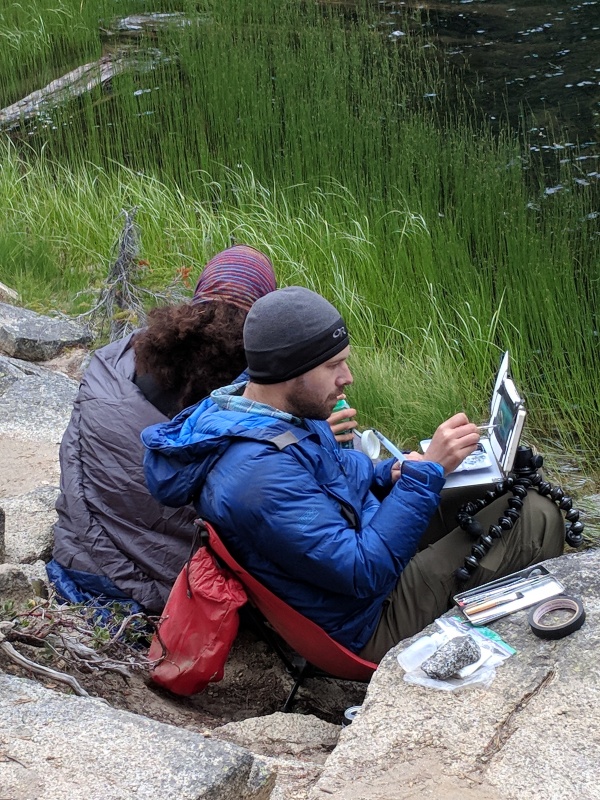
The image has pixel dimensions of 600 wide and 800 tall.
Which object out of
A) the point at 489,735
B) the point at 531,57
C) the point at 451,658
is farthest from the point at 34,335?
the point at 531,57

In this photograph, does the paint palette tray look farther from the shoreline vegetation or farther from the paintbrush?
the shoreline vegetation

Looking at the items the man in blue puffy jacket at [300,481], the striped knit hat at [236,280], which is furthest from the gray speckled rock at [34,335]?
the man in blue puffy jacket at [300,481]

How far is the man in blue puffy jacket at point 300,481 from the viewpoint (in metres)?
1.89

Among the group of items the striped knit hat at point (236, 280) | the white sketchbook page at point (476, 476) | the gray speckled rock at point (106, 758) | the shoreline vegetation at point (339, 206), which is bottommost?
the shoreline vegetation at point (339, 206)

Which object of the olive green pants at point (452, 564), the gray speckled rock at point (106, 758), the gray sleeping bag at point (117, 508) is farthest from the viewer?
the gray sleeping bag at point (117, 508)

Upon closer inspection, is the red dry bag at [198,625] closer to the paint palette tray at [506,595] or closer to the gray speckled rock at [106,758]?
the gray speckled rock at [106,758]

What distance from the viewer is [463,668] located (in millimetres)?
1880

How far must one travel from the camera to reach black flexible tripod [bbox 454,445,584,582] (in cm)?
220

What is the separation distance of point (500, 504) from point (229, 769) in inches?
38.5

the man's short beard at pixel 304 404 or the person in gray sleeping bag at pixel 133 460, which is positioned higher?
the man's short beard at pixel 304 404

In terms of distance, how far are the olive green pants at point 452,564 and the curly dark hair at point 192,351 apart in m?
0.66

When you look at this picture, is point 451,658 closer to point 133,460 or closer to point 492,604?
point 492,604

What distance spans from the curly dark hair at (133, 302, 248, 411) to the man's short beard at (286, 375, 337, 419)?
0.48 meters

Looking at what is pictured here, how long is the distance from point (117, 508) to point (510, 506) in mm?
932
